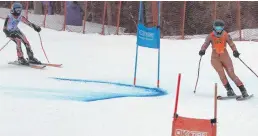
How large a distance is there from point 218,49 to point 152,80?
255 cm

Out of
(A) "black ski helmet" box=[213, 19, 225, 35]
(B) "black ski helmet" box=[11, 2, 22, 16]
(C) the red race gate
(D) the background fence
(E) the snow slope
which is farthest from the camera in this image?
(D) the background fence

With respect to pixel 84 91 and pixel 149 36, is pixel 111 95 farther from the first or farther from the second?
pixel 149 36

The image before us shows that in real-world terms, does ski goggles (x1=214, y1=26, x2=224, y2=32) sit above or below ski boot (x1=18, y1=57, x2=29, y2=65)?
above

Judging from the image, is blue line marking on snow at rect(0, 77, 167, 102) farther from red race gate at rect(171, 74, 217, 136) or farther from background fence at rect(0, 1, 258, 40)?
background fence at rect(0, 1, 258, 40)

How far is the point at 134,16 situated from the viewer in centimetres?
2555

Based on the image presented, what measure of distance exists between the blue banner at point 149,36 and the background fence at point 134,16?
362 inches

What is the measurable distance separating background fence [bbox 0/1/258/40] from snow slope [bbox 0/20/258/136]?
165 inches

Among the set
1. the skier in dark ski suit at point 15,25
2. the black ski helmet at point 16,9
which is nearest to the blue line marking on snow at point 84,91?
the skier in dark ski suit at point 15,25

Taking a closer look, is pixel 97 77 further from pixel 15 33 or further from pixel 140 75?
pixel 15 33

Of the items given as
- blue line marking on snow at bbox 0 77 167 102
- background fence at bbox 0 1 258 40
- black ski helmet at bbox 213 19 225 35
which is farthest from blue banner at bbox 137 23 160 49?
background fence at bbox 0 1 258 40

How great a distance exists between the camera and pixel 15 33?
14.0 metres

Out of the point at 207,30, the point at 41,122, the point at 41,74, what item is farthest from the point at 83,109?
the point at 207,30

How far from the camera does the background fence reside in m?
22.2

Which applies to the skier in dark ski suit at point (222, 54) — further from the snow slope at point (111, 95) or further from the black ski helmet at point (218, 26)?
the snow slope at point (111, 95)
